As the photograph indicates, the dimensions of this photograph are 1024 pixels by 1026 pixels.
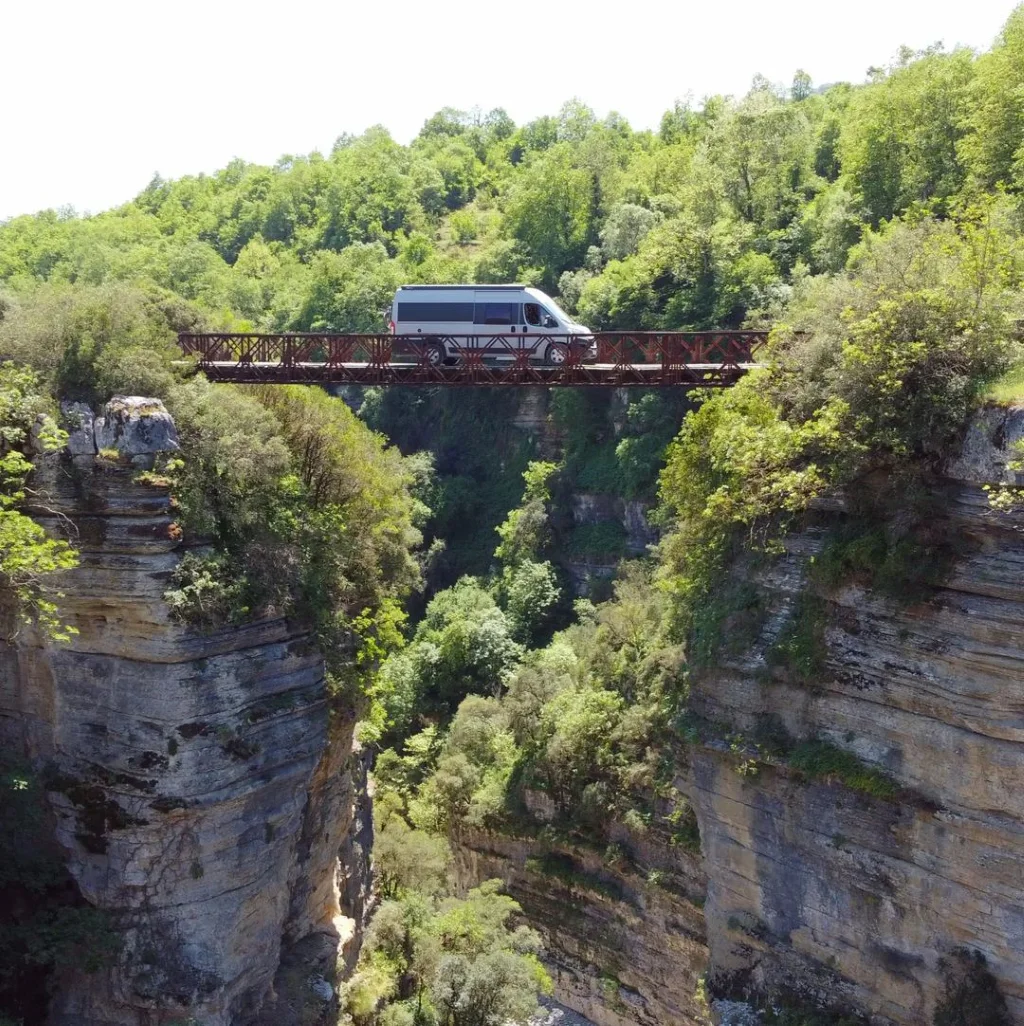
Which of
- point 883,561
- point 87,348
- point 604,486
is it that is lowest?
point 604,486

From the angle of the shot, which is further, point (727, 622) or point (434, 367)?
point (434, 367)

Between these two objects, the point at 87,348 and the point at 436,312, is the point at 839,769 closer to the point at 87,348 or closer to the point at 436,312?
the point at 87,348

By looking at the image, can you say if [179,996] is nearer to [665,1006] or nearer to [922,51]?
[665,1006]

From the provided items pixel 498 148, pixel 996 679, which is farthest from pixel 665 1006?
pixel 498 148

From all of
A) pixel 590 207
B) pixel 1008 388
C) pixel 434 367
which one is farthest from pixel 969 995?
pixel 590 207

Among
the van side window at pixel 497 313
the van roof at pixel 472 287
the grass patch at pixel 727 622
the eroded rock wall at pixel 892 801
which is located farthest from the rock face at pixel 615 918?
the van roof at pixel 472 287

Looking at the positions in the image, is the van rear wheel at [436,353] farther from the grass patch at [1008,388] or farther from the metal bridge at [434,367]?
the grass patch at [1008,388]
